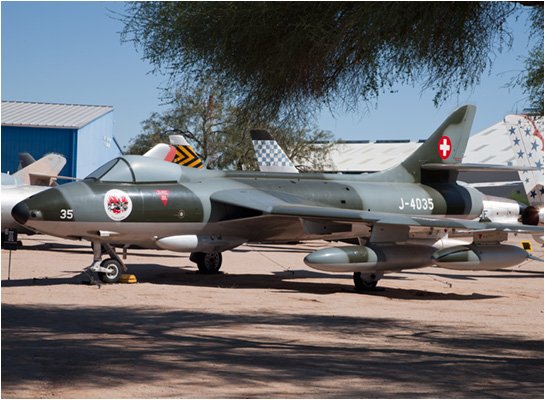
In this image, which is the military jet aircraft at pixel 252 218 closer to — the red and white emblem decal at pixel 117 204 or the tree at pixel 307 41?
the red and white emblem decal at pixel 117 204

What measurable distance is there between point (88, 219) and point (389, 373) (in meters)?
8.60

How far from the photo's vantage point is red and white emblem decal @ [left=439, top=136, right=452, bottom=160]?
1786cm

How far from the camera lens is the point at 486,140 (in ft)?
197

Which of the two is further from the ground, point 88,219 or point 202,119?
point 202,119

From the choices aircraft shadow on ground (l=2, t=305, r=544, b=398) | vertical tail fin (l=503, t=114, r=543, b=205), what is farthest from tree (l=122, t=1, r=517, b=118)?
vertical tail fin (l=503, t=114, r=543, b=205)

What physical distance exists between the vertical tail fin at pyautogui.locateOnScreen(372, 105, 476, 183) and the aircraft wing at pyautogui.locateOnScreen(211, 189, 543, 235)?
355cm

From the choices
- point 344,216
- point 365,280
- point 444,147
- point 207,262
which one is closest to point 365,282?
point 365,280

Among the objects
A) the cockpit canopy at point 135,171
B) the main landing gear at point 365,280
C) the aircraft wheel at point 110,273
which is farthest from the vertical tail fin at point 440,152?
the aircraft wheel at point 110,273

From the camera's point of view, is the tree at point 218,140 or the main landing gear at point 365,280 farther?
the tree at point 218,140

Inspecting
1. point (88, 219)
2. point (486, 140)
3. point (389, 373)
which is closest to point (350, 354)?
point (389, 373)

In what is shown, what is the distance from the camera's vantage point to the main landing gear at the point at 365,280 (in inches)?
581

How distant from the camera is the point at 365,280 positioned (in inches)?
583

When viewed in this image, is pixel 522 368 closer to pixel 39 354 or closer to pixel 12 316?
pixel 39 354

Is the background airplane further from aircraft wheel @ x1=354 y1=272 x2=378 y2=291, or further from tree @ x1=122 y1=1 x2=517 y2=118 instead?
tree @ x1=122 y1=1 x2=517 y2=118
